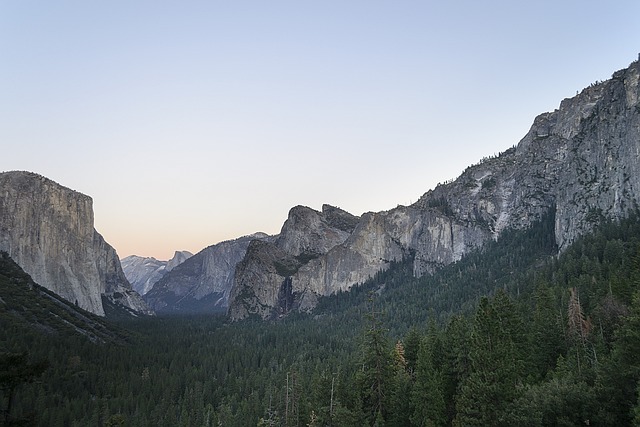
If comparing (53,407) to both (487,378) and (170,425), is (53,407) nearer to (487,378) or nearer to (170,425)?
(170,425)

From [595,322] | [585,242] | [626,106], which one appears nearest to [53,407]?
[595,322]

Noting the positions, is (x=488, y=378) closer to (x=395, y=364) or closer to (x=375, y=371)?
(x=375, y=371)

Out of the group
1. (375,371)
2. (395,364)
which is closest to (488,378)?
(375,371)

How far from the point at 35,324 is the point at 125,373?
45.2 m

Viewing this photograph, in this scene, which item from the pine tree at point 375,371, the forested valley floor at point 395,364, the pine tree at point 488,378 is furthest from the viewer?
the pine tree at point 375,371

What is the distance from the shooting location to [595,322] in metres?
62.0

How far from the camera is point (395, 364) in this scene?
56.1 m

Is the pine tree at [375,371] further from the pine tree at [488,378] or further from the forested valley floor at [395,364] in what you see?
the pine tree at [488,378]

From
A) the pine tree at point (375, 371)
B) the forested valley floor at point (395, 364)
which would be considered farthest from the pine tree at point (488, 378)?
the pine tree at point (375, 371)

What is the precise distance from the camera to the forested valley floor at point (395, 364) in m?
34.9

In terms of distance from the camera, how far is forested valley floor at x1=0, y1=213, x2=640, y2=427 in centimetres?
3488

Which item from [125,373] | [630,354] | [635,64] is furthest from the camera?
[635,64]

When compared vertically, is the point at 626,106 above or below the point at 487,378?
above

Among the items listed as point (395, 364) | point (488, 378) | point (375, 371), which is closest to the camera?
point (488, 378)
